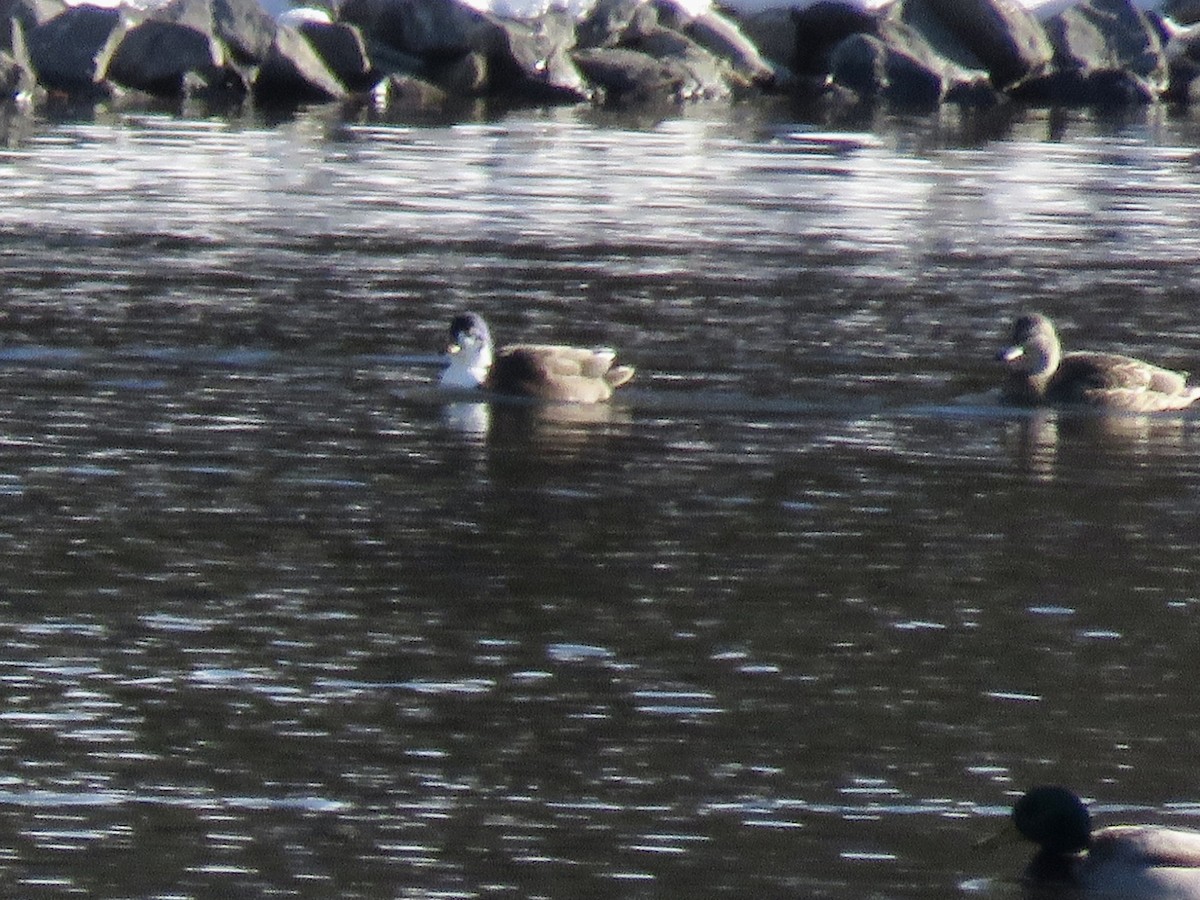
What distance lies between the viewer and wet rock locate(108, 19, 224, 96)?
153ft

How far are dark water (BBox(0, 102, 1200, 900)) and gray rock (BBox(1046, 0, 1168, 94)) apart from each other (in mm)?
30894

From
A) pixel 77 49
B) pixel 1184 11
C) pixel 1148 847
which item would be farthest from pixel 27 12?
pixel 1148 847

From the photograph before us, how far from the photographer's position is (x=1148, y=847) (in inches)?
324

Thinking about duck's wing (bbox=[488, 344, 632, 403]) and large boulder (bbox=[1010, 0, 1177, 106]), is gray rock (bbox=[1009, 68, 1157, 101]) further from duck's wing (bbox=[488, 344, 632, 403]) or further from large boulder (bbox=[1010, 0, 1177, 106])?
duck's wing (bbox=[488, 344, 632, 403])

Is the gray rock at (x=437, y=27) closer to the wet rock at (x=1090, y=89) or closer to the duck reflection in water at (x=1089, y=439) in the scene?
the wet rock at (x=1090, y=89)

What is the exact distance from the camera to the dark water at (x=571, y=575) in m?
9.02

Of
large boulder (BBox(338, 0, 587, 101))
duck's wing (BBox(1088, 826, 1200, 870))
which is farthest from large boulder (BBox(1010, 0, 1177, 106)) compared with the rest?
duck's wing (BBox(1088, 826, 1200, 870))

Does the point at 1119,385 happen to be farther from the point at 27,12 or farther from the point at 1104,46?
the point at 1104,46

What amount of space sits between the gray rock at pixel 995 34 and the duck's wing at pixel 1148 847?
47.0m

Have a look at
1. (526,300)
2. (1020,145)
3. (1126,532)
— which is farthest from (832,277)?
(1020,145)

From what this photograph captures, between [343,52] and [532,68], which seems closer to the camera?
[343,52]

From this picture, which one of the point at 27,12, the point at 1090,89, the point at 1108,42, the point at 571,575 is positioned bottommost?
the point at 1090,89

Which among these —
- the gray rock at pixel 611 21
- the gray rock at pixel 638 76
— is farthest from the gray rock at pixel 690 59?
the gray rock at pixel 611 21

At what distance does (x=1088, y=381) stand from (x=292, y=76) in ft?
103
